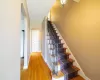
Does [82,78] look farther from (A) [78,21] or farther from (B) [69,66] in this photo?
(A) [78,21]

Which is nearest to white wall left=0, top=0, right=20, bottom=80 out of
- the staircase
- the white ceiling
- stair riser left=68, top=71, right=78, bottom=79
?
the white ceiling

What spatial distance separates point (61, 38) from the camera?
4969mm

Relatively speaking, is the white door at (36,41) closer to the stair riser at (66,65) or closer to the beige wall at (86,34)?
the beige wall at (86,34)

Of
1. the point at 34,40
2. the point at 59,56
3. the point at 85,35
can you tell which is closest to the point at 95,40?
the point at 85,35

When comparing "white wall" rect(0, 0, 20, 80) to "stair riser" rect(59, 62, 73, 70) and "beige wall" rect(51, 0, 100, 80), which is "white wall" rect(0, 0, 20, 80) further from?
"stair riser" rect(59, 62, 73, 70)

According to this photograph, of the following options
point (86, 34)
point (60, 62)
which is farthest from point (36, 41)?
point (86, 34)

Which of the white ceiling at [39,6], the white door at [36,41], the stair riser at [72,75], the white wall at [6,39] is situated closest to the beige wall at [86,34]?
the stair riser at [72,75]

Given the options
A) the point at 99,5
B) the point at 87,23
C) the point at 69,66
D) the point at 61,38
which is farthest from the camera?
the point at 61,38

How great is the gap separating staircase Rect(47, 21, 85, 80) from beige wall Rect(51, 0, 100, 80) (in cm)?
38

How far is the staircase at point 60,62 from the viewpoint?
334cm

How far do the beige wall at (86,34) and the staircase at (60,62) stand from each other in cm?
38

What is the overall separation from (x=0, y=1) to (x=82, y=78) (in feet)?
11.1

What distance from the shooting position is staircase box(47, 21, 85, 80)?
3.34m

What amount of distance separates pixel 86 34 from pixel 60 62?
1.42 meters
